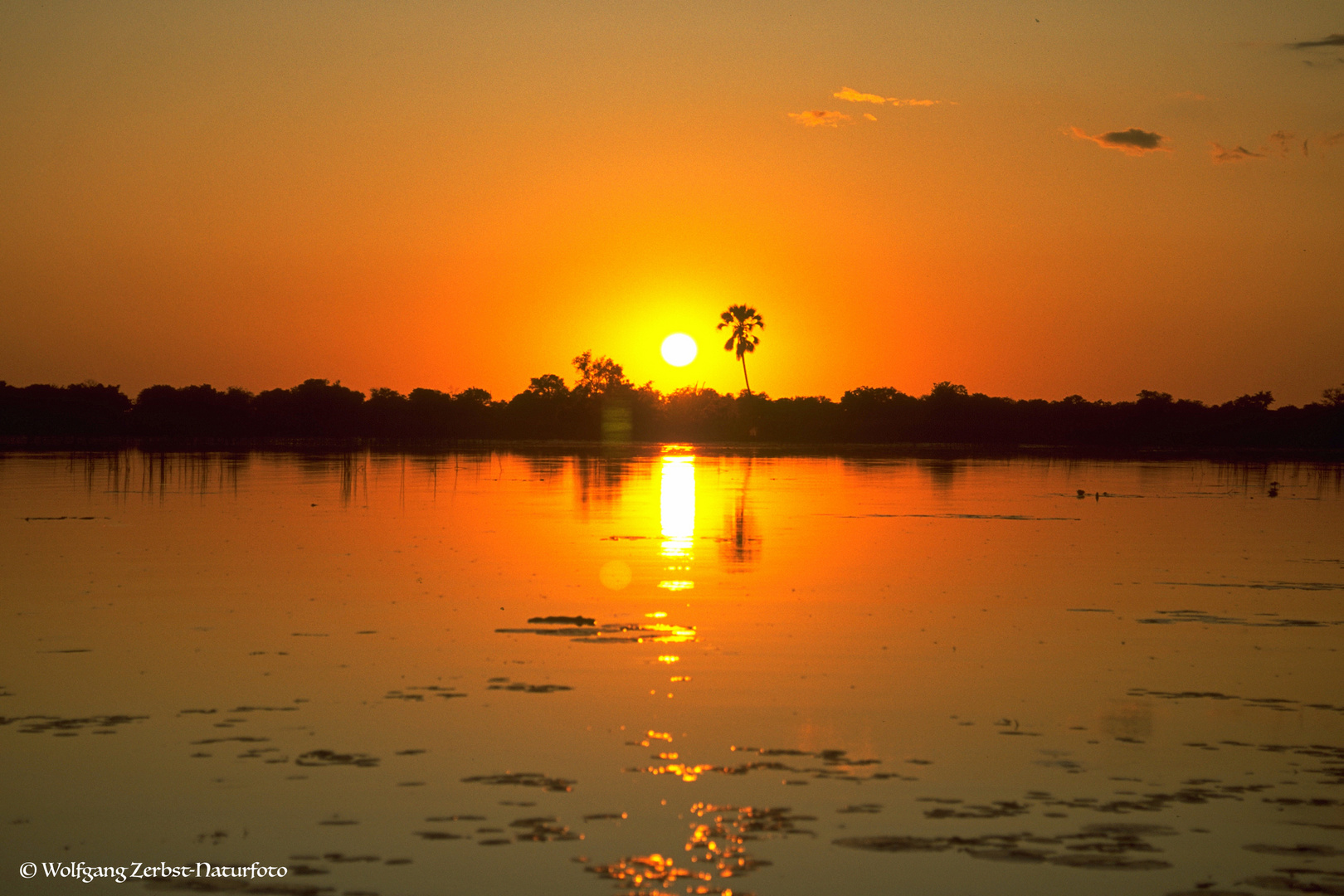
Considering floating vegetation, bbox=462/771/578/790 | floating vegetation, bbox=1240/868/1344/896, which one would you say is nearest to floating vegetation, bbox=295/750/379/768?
floating vegetation, bbox=462/771/578/790

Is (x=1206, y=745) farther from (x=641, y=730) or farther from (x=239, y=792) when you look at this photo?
(x=239, y=792)

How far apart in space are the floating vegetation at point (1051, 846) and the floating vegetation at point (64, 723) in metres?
6.01

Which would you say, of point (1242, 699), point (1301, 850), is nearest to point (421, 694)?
point (1301, 850)

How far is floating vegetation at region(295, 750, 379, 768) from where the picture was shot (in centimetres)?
880

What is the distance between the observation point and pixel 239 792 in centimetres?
813

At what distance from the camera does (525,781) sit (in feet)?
27.9

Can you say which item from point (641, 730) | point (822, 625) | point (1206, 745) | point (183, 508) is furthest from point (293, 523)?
point (1206, 745)

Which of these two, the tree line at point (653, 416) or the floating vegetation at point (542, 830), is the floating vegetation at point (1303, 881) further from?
the tree line at point (653, 416)

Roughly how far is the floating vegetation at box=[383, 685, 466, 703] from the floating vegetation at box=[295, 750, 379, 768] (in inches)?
66.9

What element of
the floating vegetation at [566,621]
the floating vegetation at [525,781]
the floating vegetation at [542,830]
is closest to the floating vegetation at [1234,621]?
the floating vegetation at [566,621]

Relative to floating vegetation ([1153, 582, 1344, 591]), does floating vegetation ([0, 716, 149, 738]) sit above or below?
below

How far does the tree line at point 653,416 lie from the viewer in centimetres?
12581

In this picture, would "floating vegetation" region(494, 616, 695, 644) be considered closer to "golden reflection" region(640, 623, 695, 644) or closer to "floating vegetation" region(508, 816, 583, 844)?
"golden reflection" region(640, 623, 695, 644)

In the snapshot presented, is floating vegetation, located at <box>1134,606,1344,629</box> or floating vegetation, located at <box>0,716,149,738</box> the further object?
floating vegetation, located at <box>1134,606,1344,629</box>
